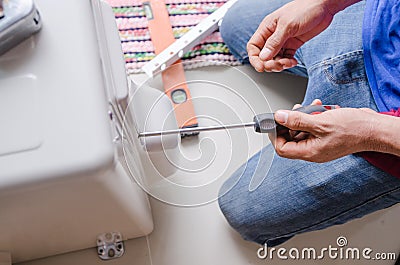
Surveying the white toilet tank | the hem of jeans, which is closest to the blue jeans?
the hem of jeans

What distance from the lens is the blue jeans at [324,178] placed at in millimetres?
865

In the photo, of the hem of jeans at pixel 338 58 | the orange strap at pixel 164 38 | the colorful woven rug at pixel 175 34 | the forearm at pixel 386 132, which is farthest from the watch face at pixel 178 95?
the forearm at pixel 386 132

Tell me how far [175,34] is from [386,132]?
0.63 m

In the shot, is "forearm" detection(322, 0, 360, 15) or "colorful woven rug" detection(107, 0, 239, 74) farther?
"colorful woven rug" detection(107, 0, 239, 74)

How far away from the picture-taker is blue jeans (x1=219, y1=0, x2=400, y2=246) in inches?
34.1

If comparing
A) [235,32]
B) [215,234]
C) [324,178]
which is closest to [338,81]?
[324,178]

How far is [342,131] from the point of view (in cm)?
75

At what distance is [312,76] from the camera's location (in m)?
0.96

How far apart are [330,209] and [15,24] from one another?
0.60 meters

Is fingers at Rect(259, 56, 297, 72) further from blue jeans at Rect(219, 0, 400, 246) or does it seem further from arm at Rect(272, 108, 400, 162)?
arm at Rect(272, 108, 400, 162)

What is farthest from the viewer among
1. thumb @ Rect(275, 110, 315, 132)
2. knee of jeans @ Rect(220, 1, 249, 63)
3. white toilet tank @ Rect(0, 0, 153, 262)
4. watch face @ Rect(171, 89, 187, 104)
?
knee of jeans @ Rect(220, 1, 249, 63)

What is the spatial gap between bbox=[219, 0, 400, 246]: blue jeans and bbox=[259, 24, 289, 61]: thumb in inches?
4.0

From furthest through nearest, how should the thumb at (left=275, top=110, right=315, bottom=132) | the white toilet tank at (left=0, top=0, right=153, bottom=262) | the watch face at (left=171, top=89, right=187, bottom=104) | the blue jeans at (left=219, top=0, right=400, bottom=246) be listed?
the watch face at (left=171, top=89, right=187, bottom=104), the blue jeans at (left=219, top=0, right=400, bottom=246), the thumb at (left=275, top=110, right=315, bottom=132), the white toilet tank at (left=0, top=0, right=153, bottom=262)

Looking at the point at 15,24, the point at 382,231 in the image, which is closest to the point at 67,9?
the point at 15,24
